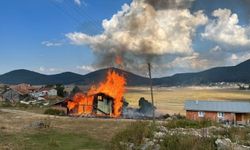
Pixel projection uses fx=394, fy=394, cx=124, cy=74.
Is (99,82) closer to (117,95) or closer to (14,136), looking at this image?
(117,95)

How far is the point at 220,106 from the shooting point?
68.4m

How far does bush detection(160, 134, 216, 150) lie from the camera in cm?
1985

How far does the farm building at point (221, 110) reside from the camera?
2618 inches

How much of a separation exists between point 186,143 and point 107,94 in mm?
60169

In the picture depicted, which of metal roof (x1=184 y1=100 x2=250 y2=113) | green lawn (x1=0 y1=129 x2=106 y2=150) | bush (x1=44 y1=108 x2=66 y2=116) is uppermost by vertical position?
metal roof (x1=184 y1=100 x2=250 y2=113)

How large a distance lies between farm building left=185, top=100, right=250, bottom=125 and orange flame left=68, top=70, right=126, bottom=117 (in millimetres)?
14868

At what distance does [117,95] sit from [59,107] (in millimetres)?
12228

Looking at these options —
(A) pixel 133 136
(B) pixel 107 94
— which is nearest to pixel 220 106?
(B) pixel 107 94

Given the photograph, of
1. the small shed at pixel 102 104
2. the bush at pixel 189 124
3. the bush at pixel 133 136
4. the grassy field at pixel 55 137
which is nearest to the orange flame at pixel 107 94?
the small shed at pixel 102 104

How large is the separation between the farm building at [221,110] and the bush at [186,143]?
1777 inches

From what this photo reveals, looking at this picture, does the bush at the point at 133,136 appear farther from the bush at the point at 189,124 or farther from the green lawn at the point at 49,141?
the green lawn at the point at 49,141

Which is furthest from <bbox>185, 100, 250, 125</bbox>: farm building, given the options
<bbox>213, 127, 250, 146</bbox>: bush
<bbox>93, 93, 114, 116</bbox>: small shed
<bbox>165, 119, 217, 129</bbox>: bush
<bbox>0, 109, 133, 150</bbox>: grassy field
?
<bbox>213, 127, 250, 146</bbox>: bush

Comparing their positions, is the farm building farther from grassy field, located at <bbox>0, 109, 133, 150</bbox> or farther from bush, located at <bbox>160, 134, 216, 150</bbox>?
bush, located at <bbox>160, 134, 216, 150</bbox>

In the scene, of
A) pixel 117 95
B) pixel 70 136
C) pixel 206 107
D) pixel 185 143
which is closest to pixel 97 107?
pixel 117 95
